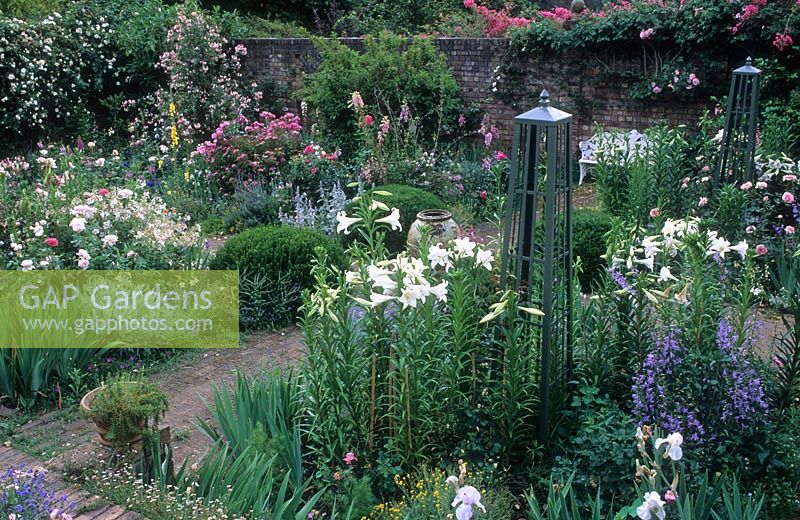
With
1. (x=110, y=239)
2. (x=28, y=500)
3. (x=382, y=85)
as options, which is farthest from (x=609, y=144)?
(x=28, y=500)

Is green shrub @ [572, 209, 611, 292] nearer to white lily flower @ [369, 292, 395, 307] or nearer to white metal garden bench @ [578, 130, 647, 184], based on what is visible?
white metal garden bench @ [578, 130, 647, 184]

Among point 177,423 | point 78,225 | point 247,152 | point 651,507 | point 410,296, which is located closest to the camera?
point 651,507

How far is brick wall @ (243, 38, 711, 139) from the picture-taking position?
1023cm

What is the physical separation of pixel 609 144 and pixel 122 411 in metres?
5.74

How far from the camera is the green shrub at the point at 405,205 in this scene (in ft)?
25.2

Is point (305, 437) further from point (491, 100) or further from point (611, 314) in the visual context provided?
point (491, 100)

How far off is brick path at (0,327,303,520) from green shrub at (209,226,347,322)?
18 cm

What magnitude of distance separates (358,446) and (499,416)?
2.20 ft

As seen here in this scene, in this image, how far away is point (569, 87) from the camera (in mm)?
10773

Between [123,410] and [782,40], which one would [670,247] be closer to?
[123,410]

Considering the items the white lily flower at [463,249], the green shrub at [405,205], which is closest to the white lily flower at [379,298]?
the white lily flower at [463,249]

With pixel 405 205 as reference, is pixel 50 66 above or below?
above

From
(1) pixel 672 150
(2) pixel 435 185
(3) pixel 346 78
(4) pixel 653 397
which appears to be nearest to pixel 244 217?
(2) pixel 435 185

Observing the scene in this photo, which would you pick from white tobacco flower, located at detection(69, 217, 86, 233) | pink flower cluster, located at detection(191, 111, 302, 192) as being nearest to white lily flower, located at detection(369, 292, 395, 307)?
white tobacco flower, located at detection(69, 217, 86, 233)
